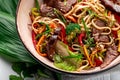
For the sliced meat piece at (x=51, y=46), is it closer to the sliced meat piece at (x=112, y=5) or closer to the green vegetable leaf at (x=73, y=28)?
the green vegetable leaf at (x=73, y=28)

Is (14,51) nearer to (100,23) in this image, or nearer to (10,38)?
(10,38)

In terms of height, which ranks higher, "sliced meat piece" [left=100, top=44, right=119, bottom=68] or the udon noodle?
the udon noodle

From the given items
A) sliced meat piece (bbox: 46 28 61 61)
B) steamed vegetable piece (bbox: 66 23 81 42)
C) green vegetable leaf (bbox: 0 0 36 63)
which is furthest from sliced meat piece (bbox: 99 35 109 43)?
green vegetable leaf (bbox: 0 0 36 63)

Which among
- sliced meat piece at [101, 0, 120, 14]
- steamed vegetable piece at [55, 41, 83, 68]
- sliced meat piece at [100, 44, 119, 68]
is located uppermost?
sliced meat piece at [101, 0, 120, 14]

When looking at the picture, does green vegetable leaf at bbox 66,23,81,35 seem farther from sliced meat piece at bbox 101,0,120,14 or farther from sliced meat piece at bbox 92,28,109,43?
sliced meat piece at bbox 101,0,120,14

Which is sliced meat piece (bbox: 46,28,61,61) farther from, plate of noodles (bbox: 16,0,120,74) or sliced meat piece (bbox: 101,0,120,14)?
sliced meat piece (bbox: 101,0,120,14)

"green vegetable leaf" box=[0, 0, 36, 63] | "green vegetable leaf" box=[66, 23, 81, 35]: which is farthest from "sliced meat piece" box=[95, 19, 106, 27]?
"green vegetable leaf" box=[0, 0, 36, 63]

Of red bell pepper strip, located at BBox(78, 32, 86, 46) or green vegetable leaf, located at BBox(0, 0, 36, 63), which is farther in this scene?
green vegetable leaf, located at BBox(0, 0, 36, 63)

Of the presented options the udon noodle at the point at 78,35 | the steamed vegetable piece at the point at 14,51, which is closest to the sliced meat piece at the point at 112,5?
the udon noodle at the point at 78,35
